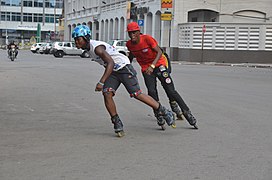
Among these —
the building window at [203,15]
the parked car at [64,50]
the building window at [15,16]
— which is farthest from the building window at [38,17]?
the building window at [203,15]

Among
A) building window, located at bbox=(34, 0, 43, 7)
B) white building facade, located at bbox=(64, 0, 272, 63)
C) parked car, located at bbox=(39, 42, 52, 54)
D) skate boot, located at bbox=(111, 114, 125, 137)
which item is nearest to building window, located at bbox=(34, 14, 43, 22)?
building window, located at bbox=(34, 0, 43, 7)

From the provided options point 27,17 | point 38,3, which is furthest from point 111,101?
point 38,3

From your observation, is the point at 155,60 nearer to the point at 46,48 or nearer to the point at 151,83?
the point at 151,83

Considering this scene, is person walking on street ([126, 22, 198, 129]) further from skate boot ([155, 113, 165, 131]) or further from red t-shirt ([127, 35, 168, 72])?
skate boot ([155, 113, 165, 131])

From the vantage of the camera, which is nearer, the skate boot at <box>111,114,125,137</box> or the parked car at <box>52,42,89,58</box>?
the skate boot at <box>111,114,125,137</box>

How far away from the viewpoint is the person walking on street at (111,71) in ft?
23.3

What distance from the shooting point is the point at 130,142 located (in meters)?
7.06

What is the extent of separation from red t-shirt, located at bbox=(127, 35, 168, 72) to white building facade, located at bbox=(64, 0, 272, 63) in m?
29.8

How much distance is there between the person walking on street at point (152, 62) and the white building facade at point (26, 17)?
97.2 m

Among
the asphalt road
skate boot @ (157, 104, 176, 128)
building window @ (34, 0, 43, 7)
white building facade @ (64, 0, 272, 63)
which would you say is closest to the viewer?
the asphalt road

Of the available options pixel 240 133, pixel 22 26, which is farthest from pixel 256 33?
pixel 22 26

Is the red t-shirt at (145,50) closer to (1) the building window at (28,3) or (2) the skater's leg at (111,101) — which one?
(2) the skater's leg at (111,101)

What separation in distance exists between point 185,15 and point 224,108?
3121cm

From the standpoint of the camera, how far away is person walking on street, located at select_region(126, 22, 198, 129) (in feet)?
26.0
